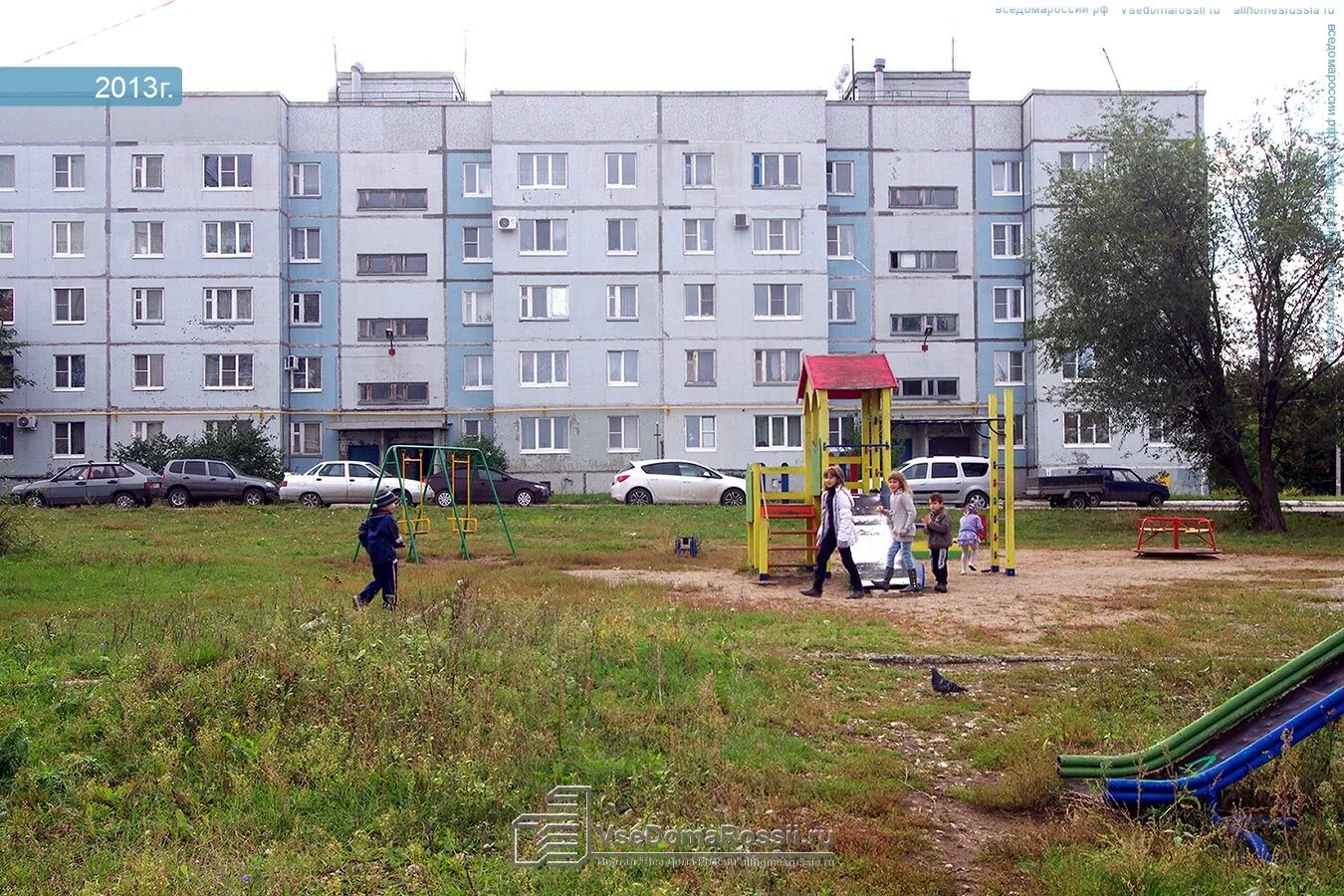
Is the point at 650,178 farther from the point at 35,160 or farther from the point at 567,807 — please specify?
the point at 567,807

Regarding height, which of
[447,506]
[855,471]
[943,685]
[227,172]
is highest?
[227,172]

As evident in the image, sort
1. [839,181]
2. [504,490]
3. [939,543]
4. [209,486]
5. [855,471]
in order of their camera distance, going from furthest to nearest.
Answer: [839,181] < [504,490] < [209,486] < [855,471] < [939,543]

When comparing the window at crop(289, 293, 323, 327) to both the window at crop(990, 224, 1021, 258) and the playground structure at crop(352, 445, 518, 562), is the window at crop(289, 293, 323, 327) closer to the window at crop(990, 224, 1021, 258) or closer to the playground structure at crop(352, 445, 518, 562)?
the playground structure at crop(352, 445, 518, 562)

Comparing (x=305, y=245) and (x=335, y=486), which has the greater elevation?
(x=305, y=245)

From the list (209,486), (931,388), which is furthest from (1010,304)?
(209,486)

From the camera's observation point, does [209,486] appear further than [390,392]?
No

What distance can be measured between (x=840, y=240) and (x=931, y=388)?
24.3ft

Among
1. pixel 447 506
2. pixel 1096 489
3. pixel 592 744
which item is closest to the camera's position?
pixel 592 744

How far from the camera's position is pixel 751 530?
1803cm

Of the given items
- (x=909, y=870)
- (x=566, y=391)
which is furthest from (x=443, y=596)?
(x=566, y=391)

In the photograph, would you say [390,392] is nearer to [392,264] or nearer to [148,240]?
[392,264]

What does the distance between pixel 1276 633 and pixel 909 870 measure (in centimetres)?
767

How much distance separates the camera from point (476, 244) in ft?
160

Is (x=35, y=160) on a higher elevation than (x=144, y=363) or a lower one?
higher
